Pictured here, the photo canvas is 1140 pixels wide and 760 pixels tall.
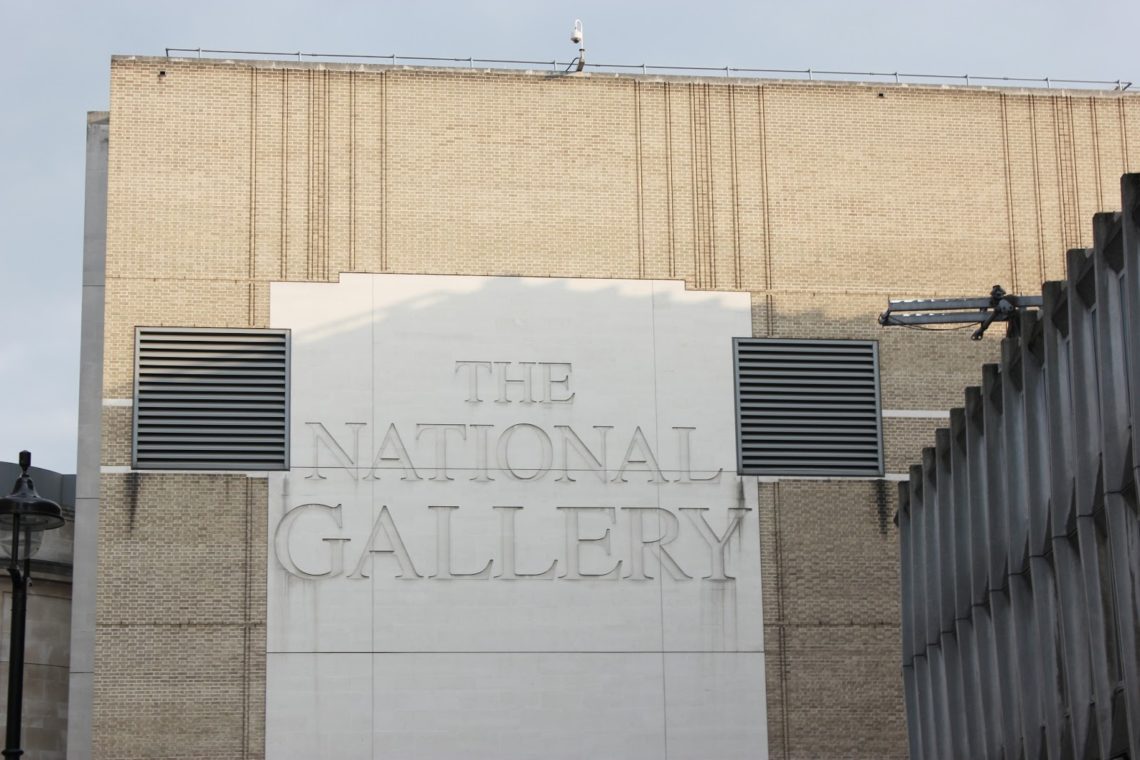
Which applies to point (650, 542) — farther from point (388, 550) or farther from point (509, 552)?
point (388, 550)

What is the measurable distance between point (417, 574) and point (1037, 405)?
1351cm

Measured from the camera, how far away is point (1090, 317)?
2131 cm

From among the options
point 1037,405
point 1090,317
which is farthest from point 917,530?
point 1090,317

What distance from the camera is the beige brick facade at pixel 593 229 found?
33031 mm

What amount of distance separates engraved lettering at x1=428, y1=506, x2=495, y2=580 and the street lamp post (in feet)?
43.8

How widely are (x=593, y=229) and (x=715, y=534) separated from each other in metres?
6.02

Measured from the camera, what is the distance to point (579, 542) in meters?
33.9

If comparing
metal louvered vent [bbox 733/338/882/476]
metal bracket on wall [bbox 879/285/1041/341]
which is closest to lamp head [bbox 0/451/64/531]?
metal bracket on wall [bbox 879/285/1041/341]

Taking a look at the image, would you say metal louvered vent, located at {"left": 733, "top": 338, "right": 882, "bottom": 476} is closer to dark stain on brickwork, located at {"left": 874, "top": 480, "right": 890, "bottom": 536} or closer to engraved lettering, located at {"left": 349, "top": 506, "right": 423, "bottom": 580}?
dark stain on brickwork, located at {"left": 874, "top": 480, "right": 890, "bottom": 536}

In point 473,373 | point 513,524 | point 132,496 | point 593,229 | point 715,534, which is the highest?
point 593,229

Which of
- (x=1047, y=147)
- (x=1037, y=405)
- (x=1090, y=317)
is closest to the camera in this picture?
(x=1090, y=317)

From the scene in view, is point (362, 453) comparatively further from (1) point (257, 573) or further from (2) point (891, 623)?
(2) point (891, 623)

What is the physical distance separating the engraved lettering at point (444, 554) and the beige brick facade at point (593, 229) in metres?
2.96

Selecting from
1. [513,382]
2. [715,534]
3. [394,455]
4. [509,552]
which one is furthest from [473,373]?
[715,534]
